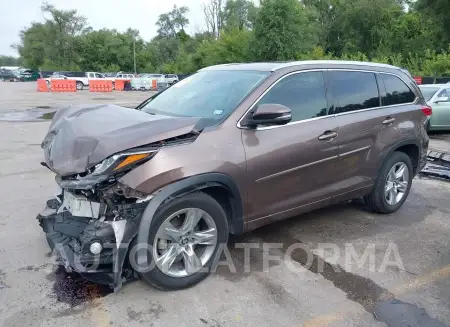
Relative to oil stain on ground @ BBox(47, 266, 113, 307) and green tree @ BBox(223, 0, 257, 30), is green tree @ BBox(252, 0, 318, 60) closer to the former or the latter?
green tree @ BBox(223, 0, 257, 30)

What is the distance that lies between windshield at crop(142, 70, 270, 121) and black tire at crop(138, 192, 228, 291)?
2.44 feet

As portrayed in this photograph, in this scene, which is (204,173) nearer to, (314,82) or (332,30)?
(314,82)

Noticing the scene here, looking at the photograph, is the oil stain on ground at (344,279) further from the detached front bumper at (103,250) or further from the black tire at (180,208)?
the detached front bumper at (103,250)

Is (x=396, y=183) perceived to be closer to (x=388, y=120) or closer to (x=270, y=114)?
(x=388, y=120)

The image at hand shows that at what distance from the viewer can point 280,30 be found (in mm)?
40250

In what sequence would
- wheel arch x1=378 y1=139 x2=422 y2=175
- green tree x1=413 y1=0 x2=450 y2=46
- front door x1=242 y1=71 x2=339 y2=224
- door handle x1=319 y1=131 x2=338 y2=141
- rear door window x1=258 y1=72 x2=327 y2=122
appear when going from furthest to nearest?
green tree x1=413 y1=0 x2=450 y2=46, wheel arch x1=378 y1=139 x2=422 y2=175, door handle x1=319 y1=131 x2=338 y2=141, rear door window x1=258 y1=72 x2=327 y2=122, front door x1=242 y1=71 x2=339 y2=224

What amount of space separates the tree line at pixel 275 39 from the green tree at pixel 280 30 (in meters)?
0.09

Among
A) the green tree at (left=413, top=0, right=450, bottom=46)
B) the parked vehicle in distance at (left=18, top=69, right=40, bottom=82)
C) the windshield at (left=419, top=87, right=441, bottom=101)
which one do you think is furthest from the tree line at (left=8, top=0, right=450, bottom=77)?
the windshield at (left=419, top=87, right=441, bottom=101)

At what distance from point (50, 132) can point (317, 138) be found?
2.47m

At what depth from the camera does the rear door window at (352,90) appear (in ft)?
14.1

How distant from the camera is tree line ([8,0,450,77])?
39.9 metres

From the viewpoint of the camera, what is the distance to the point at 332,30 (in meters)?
54.2

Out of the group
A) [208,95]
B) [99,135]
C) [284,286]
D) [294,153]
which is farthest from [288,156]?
[99,135]

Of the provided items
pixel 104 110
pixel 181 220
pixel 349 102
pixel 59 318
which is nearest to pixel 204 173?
pixel 181 220
